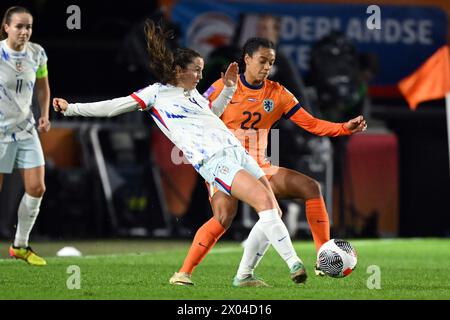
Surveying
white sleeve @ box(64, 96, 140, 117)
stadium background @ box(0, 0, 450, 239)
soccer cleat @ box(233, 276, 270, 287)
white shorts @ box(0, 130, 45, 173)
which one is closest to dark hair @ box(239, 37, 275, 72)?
white sleeve @ box(64, 96, 140, 117)

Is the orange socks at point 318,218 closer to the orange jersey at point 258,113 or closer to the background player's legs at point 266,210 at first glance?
the orange jersey at point 258,113

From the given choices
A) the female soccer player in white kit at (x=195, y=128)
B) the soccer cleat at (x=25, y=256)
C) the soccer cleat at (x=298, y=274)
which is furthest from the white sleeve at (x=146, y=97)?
the soccer cleat at (x=25, y=256)

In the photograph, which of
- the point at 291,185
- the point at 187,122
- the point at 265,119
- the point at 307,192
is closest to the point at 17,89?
the point at 265,119

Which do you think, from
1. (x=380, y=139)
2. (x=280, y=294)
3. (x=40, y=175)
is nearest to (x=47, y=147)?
(x=380, y=139)

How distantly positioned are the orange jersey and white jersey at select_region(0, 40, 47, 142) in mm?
2197

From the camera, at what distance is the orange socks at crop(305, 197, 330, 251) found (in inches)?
444

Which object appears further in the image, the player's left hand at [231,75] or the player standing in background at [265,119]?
the player standing in background at [265,119]

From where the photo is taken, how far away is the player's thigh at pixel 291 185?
10977mm

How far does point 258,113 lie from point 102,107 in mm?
1529

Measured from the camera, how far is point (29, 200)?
12500 millimetres

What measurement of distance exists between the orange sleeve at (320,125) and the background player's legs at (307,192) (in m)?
0.39

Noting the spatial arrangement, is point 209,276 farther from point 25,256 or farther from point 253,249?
point 25,256

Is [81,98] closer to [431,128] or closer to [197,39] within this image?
[197,39]

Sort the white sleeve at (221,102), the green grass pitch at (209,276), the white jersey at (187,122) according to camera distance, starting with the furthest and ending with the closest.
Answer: the white sleeve at (221,102), the white jersey at (187,122), the green grass pitch at (209,276)
